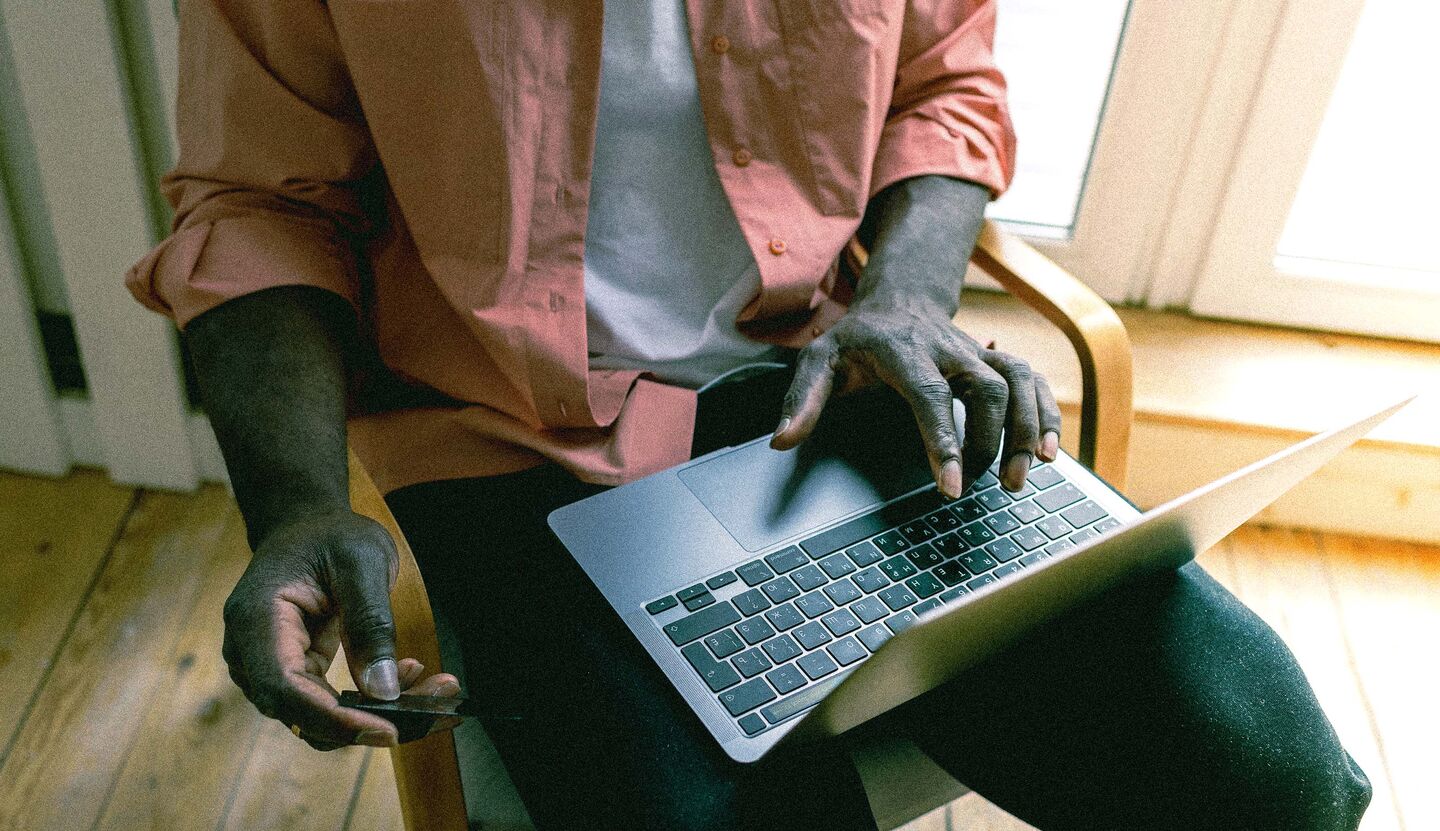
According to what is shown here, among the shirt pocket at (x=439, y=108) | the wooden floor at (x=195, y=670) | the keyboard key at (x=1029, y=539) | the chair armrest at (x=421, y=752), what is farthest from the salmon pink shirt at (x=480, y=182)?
the wooden floor at (x=195, y=670)

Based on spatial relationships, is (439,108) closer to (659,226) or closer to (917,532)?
(659,226)

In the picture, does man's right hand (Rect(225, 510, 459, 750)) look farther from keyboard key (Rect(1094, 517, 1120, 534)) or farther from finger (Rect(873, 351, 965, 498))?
keyboard key (Rect(1094, 517, 1120, 534))

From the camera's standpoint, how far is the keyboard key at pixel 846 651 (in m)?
0.81

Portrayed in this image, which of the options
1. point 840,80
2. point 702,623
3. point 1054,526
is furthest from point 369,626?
point 840,80

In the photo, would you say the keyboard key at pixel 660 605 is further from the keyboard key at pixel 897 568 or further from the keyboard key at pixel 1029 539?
the keyboard key at pixel 1029 539

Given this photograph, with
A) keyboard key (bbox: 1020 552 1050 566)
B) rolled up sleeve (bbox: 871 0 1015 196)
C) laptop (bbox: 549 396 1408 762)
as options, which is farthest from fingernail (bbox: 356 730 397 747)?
rolled up sleeve (bbox: 871 0 1015 196)

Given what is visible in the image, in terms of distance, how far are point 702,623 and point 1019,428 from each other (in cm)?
32

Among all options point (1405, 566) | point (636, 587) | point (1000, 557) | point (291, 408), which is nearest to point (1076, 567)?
point (1000, 557)

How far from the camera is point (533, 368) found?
0.99 m

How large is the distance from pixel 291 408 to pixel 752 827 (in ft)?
1.63

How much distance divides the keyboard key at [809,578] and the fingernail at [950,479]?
0.38 ft

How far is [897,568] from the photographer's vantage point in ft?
2.84

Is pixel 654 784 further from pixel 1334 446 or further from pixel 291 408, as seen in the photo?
pixel 1334 446

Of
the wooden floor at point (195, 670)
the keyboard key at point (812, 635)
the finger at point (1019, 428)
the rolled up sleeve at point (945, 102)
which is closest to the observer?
the keyboard key at point (812, 635)
